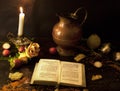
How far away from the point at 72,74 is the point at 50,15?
489 mm

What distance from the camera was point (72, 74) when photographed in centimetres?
101

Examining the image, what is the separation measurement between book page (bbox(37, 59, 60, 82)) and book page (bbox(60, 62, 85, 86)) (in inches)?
1.2

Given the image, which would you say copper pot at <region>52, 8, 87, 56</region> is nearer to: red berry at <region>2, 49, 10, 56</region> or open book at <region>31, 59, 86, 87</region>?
open book at <region>31, 59, 86, 87</region>

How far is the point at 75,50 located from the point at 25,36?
0.37m

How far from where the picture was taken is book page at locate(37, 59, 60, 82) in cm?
96

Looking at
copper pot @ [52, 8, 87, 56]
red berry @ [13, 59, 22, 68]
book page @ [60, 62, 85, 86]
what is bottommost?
book page @ [60, 62, 85, 86]

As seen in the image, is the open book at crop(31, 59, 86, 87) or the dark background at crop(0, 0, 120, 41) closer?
the open book at crop(31, 59, 86, 87)

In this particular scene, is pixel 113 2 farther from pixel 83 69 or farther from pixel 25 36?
pixel 25 36

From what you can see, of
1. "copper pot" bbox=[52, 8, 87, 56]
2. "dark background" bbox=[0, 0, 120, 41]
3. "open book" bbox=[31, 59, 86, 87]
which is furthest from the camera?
"dark background" bbox=[0, 0, 120, 41]

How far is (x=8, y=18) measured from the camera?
131 centimetres

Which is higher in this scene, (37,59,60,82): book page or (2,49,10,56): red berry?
(2,49,10,56): red berry

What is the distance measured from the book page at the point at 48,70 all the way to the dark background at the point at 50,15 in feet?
1.13

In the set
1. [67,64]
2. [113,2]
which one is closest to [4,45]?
[67,64]

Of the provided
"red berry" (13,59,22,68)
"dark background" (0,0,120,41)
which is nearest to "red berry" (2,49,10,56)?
"red berry" (13,59,22,68)
